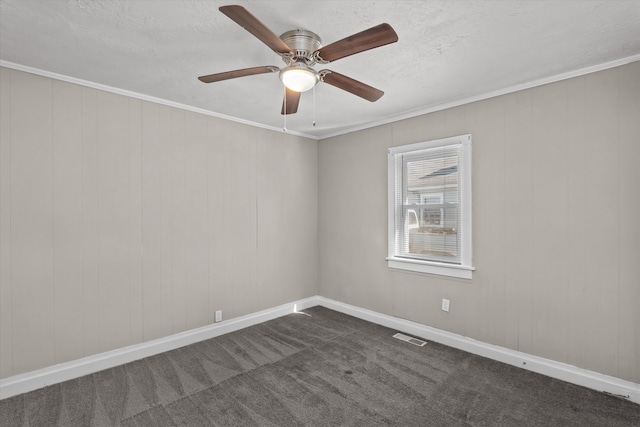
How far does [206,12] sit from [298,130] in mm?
2664

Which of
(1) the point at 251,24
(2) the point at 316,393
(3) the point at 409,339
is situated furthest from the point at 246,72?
(3) the point at 409,339

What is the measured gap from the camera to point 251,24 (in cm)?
150

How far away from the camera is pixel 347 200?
4465 mm

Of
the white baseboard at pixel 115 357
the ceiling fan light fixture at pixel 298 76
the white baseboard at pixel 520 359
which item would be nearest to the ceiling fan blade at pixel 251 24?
the ceiling fan light fixture at pixel 298 76

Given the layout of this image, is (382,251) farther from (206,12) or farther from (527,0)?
(206,12)

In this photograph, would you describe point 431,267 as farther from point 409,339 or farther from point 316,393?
point 316,393

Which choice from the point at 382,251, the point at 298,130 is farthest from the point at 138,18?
the point at 382,251

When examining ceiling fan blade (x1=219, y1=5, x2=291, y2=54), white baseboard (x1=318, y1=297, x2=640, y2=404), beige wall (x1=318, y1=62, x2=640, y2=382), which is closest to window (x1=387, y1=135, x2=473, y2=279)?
beige wall (x1=318, y1=62, x2=640, y2=382)

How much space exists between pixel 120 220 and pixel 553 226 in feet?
13.0

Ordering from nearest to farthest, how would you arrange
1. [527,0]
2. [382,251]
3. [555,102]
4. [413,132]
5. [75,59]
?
[527,0] < [75,59] < [555,102] < [413,132] < [382,251]

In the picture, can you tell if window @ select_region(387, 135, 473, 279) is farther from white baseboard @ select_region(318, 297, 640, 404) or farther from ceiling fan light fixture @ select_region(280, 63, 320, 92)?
ceiling fan light fixture @ select_region(280, 63, 320, 92)

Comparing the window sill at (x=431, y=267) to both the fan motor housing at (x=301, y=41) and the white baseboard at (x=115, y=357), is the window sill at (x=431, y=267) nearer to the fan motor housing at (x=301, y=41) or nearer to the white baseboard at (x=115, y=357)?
the white baseboard at (x=115, y=357)

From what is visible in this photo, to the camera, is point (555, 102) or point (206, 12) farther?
point (555, 102)

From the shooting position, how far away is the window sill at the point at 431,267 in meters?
3.30
